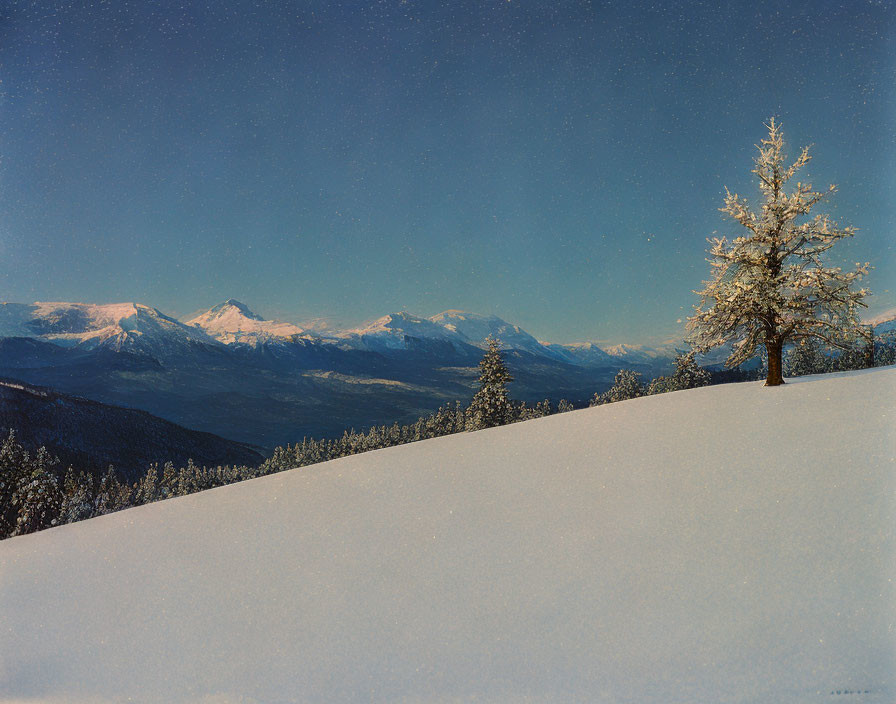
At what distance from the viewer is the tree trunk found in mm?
9656

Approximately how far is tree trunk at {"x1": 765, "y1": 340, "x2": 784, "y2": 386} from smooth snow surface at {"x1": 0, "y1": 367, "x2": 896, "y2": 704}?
11.0ft

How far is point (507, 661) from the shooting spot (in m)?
2.79

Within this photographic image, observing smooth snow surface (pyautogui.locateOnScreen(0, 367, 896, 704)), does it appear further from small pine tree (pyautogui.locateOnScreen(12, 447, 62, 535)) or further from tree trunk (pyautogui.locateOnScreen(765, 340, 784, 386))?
small pine tree (pyautogui.locateOnScreen(12, 447, 62, 535))

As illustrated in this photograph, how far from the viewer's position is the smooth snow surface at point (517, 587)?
2.62 meters

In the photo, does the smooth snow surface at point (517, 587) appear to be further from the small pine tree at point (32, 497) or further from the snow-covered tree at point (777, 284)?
the small pine tree at point (32, 497)

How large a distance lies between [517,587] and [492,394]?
91.9 ft

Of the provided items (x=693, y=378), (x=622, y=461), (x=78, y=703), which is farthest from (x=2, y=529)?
(x=693, y=378)

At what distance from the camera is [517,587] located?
11.3ft

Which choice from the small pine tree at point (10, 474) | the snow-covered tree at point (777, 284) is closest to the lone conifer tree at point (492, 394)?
the snow-covered tree at point (777, 284)

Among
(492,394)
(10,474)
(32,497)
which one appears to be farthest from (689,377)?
(10,474)

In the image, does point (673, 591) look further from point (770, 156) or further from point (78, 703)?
point (770, 156)

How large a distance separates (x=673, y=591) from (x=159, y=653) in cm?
430

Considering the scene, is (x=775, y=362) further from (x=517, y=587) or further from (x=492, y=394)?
(x=492, y=394)

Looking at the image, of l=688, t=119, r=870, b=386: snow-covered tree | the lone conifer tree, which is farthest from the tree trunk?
the lone conifer tree
